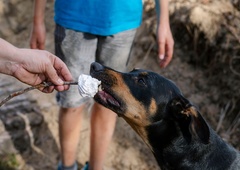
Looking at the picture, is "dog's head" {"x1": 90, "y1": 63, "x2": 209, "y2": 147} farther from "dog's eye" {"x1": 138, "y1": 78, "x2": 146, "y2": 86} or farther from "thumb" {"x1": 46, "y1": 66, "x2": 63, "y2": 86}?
"thumb" {"x1": 46, "y1": 66, "x2": 63, "y2": 86}

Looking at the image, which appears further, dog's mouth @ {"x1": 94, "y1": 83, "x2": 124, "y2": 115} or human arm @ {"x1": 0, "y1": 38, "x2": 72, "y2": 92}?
dog's mouth @ {"x1": 94, "y1": 83, "x2": 124, "y2": 115}

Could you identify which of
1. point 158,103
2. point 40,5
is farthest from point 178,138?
point 40,5

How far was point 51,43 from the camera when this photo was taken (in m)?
5.07

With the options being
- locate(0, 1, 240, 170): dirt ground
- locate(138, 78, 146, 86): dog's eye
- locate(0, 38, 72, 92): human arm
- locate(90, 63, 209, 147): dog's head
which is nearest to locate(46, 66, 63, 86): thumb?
locate(0, 38, 72, 92): human arm

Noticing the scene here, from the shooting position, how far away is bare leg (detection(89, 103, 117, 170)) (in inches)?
125

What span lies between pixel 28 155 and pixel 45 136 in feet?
0.85

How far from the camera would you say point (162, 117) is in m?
2.52

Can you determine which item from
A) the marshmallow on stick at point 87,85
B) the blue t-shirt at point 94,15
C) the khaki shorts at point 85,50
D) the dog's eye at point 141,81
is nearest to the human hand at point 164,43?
the khaki shorts at point 85,50

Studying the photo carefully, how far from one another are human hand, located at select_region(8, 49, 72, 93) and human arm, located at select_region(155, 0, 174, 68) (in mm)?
896

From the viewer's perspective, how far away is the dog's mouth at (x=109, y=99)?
2.46m

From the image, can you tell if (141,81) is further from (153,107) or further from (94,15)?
(94,15)

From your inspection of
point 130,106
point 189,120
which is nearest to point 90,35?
point 130,106

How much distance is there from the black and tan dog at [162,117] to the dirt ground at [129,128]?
1352 mm

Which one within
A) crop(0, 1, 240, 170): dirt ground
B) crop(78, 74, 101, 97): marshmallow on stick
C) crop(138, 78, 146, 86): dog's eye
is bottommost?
crop(0, 1, 240, 170): dirt ground
